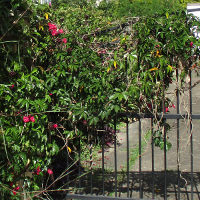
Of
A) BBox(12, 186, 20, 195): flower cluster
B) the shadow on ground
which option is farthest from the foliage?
the shadow on ground

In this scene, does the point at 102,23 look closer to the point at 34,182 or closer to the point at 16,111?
the point at 16,111

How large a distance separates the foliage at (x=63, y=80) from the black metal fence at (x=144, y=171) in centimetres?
23

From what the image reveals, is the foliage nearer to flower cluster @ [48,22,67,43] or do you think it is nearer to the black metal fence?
flower cluster @ [48,22,67,43]

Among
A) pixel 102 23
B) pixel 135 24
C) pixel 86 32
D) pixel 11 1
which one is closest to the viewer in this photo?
pixel 11 1

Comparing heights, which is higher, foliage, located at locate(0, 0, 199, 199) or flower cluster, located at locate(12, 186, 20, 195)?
foliage, located at locate(0, 0, 199, 199)

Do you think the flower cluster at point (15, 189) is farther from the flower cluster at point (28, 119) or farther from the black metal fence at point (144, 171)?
the flower cluster at point (28, 119)

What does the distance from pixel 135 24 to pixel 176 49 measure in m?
0.49

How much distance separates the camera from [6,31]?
321 cm

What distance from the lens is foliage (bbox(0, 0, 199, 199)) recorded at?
3219 millimetres

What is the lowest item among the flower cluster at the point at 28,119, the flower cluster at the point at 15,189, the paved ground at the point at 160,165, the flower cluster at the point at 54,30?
the paved ground at the point at 160,165

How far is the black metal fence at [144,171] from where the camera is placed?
11.5ft

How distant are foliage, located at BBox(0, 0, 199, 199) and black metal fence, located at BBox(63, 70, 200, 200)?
0.23m

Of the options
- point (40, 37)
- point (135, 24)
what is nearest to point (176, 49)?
point (135, 24)

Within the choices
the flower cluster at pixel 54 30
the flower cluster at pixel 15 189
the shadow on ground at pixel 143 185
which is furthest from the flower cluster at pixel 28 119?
the shadow on ground at pixel 143 185
